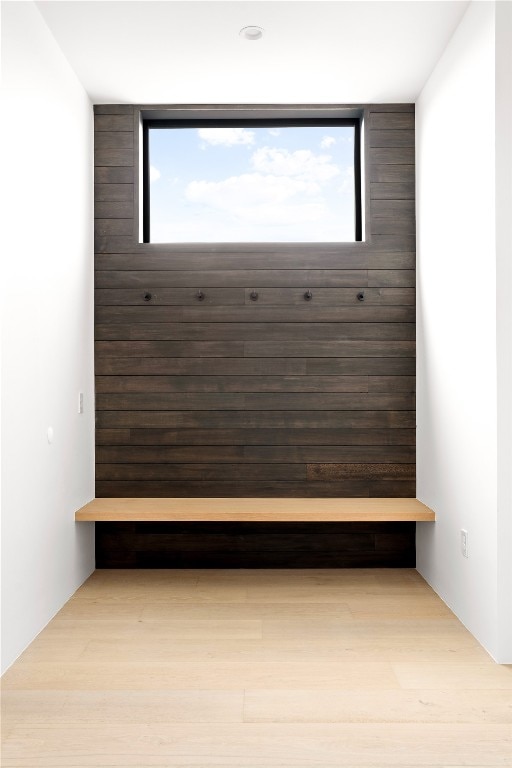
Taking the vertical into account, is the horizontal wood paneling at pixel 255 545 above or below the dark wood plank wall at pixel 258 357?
below

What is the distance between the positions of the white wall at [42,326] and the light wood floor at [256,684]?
304 millimetres

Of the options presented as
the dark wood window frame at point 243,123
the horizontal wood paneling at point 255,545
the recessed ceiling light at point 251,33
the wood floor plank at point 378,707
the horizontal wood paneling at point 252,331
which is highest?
the recessed ceiling light at point 251,33

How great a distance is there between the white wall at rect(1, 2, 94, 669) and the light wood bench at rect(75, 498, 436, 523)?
20 cm

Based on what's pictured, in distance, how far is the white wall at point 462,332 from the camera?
251 centimetres

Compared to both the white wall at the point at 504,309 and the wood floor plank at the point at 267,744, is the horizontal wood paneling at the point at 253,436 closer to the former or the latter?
the white wall at the point at 504,309

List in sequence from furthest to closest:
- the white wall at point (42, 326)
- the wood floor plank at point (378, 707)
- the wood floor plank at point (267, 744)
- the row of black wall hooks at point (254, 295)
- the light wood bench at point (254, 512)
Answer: the row of black wall hooks at point (254, 295)
the light wood bench at point (254, 512)
the white wall at point (42, 326)
the wood floor plank at point (378, 707)
the wood floor plank at point (267, 744)

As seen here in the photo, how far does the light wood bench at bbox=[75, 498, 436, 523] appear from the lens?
10.7 feet

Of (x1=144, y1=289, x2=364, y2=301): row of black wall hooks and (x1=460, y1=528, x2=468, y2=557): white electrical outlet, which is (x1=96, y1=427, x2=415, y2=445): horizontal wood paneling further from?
(x1=460, y1=528, x2=468, y2=557): white electrical outlet

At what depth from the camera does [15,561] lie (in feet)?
8.07

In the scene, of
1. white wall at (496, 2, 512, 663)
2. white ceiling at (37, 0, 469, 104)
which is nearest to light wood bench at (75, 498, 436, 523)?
white wall at (496, 2, 512, 663)

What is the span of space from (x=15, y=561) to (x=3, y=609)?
0.19m

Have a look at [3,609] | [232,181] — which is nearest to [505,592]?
[3,609]

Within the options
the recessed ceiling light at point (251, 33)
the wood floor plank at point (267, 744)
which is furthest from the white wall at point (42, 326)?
the recessed ceiling light at point (251, 33)

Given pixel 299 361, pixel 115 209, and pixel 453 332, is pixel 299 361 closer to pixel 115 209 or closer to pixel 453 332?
pixel 453 332
